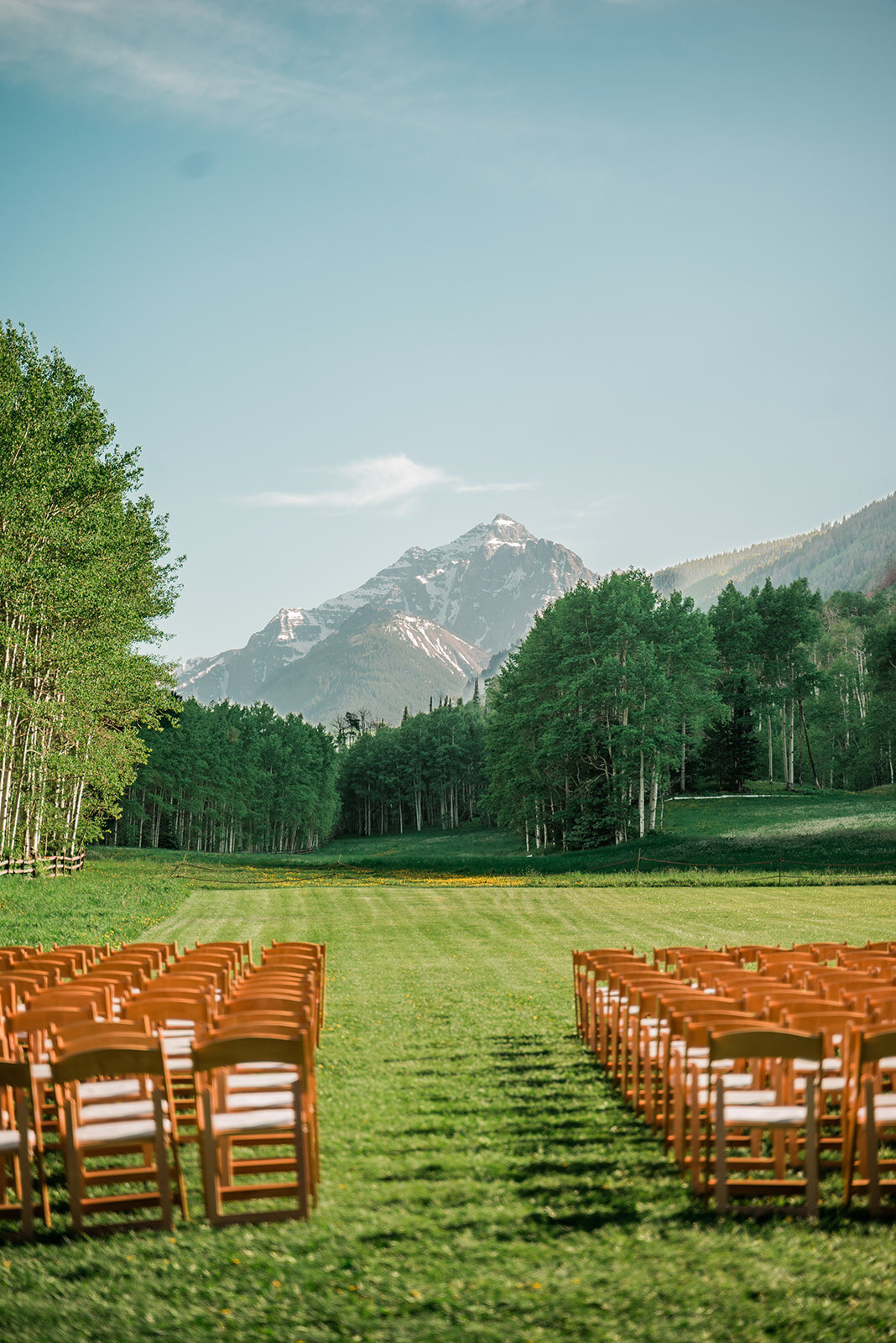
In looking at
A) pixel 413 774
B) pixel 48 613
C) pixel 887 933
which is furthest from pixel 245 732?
pixel 887 933

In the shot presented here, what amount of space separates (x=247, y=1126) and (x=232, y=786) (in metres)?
79.0

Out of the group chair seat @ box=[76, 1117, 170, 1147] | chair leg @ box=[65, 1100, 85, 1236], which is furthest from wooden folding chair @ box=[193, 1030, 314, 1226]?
chair leg @ box=[65, 1100, 85, 1236]

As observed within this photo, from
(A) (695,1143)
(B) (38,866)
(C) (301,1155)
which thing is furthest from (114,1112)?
(B) (38,866)

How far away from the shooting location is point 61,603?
101ft

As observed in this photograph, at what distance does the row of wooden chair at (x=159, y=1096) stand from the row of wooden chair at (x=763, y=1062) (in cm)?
263

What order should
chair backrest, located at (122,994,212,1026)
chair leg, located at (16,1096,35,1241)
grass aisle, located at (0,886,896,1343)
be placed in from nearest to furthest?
grass aisle, located at (0,886,896,1343)
chair leg, located at (16,1096,35,1241)
chair backrest, located at (122,994,212,1026)

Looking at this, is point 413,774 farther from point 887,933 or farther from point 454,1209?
point 454,1209

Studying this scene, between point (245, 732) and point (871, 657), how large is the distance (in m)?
54.1

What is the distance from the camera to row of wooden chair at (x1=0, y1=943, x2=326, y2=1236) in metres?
6.03

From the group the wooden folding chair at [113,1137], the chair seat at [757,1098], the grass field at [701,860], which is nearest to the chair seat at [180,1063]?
the wooden folding chair at [113,1137]

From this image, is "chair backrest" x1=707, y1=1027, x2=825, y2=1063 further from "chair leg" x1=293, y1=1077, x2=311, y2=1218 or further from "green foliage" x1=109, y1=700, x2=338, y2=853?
"green foliage" x1=109, y1=700, x2=338, y2=853

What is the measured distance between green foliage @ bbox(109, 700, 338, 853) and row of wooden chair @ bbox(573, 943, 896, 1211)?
223 ft

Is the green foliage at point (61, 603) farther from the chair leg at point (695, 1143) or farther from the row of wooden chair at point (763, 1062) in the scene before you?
the chair leg at point (695, 1143)

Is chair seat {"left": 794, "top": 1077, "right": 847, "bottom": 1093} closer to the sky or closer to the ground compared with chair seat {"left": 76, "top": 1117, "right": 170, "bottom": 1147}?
closer to the ground
